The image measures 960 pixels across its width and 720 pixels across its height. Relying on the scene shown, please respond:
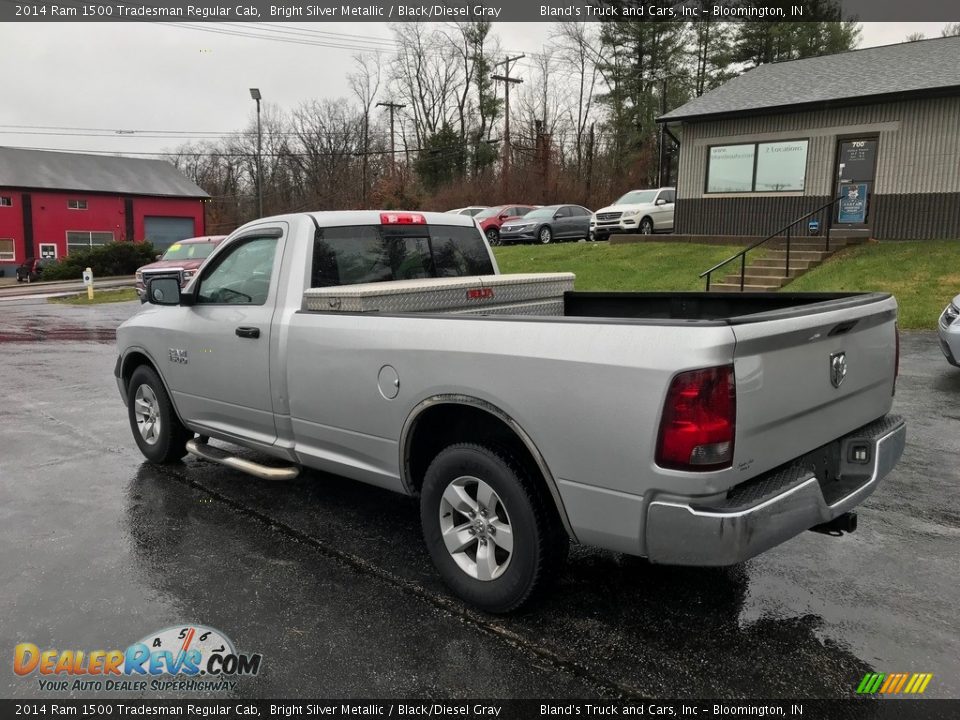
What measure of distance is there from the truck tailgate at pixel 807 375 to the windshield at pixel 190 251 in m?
19.5

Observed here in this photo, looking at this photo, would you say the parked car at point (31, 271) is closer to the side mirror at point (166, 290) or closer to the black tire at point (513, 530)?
the side mirror at point (166, 290)

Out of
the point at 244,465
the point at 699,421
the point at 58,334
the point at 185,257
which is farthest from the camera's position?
the point at 185,257

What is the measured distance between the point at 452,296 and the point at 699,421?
2.18 m

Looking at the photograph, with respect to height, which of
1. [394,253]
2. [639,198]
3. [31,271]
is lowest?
[31,271]

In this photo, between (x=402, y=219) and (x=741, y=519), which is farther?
(x=402, y=219)

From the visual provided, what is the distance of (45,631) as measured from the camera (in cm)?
337

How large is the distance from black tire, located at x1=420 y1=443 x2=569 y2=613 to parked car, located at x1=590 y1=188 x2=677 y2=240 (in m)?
22.5

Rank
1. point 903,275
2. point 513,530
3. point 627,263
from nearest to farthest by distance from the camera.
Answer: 1. point 513,530
2. point 903,275
3. point 627,263

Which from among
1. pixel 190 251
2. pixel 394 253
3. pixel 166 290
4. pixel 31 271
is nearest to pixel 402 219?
pixel 394 253

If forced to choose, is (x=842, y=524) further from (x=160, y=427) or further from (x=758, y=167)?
(x=758, y=167)

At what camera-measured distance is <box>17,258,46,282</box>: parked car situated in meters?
41.7

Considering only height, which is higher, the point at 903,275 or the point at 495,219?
the point at 495,219

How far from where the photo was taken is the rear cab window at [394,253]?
4625mm

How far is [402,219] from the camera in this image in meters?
5.03
